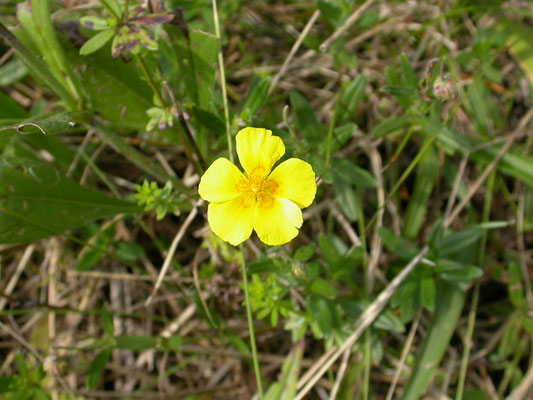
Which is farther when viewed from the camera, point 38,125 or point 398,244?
point 398,244

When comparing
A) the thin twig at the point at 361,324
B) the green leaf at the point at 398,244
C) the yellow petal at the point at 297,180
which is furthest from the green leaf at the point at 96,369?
the green leaf at the point at 398,244

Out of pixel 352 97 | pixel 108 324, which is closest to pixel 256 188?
pixel 352 97

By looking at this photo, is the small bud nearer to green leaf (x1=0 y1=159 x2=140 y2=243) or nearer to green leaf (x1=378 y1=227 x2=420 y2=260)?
green leaf (x1=378 y1=227 x2=420 y2=260)

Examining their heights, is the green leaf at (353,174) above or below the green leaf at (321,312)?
above

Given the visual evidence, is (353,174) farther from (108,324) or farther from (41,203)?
(41,203)

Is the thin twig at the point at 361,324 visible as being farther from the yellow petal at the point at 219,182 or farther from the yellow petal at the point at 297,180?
the yellow petal at the point at 219,182

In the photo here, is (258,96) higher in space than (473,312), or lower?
higher
